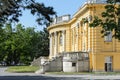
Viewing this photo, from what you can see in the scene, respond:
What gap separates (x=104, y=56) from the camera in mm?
53312

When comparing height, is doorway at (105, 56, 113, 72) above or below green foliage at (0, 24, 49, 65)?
below

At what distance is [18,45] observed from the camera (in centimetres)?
9575

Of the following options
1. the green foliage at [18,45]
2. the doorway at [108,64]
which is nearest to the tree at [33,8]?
the doorway at [108,64]

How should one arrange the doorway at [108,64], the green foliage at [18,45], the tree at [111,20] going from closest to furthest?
the tree at [111,20]
the doorway at [108,64]
the green foliage at [18,45]

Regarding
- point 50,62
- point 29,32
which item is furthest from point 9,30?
point 50,62

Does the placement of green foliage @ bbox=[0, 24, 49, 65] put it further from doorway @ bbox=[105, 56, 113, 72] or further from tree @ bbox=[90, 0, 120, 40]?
tree @ bbox=[90, 0, 120, 40]

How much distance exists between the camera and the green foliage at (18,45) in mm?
94925

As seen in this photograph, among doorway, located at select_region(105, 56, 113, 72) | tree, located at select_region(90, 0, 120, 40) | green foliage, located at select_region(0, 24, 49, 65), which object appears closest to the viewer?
tree, located at select_region(90, 0, 120, 40)

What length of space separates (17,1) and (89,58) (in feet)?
102

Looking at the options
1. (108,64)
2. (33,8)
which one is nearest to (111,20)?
(33,8)

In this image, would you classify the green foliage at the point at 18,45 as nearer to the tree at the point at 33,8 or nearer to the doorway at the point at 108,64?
the doorway at the point at 108,64

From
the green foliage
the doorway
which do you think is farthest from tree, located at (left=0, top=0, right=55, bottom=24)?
the green foliage

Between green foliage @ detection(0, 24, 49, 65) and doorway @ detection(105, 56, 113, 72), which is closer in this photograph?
doorway @ detection(105, 56, 113, 72)

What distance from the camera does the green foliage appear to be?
94925 millimetres
